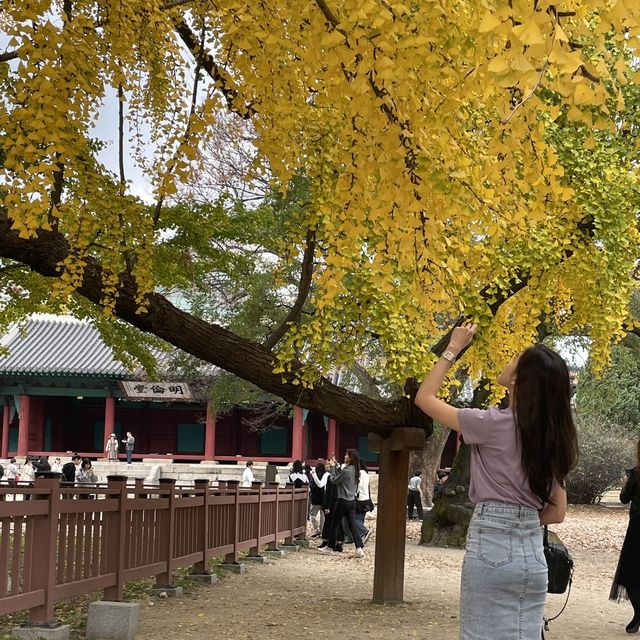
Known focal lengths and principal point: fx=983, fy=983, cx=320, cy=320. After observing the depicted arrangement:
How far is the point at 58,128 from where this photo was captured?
6520 mm

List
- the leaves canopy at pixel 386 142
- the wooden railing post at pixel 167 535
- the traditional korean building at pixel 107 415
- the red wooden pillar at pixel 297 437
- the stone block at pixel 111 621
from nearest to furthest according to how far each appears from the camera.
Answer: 1. the leaves canopy at pixel 386 142
2. the stone block at pixel 111 621
3. the wooden railing post at pixel 167 535
4. the red wooden pillar at pixel 297 437
5. the traditional korean building at pixel 107 415

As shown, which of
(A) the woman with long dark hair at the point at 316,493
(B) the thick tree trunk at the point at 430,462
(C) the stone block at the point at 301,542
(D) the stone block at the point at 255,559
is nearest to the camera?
(D) the stone block at the point at 255,559

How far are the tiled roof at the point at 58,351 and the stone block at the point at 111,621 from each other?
1112 inches

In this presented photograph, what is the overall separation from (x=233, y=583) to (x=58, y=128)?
22.4 ft

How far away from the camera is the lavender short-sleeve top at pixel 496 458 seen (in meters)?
3.30

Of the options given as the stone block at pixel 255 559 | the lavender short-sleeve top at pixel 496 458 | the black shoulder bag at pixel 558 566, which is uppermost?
the lavender short-sleeve top at pixel 496 458

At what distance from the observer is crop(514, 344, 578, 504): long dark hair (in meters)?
3.28

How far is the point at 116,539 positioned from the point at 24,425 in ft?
98.4

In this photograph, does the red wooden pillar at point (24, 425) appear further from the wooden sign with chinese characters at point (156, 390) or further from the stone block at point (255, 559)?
the stone block at point (255, 559)

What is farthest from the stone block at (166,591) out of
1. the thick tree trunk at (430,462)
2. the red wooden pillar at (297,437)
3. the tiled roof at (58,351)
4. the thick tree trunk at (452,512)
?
the red wooden pillar at (297,437)

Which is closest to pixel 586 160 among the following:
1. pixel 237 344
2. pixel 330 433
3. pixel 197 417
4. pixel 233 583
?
pixel 237 344

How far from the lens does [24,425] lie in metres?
36.5

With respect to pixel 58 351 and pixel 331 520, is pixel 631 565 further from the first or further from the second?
pixel 58 351

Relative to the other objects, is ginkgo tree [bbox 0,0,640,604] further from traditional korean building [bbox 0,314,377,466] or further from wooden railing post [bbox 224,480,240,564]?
traditional korean building [bbox 0,314,377,466]
